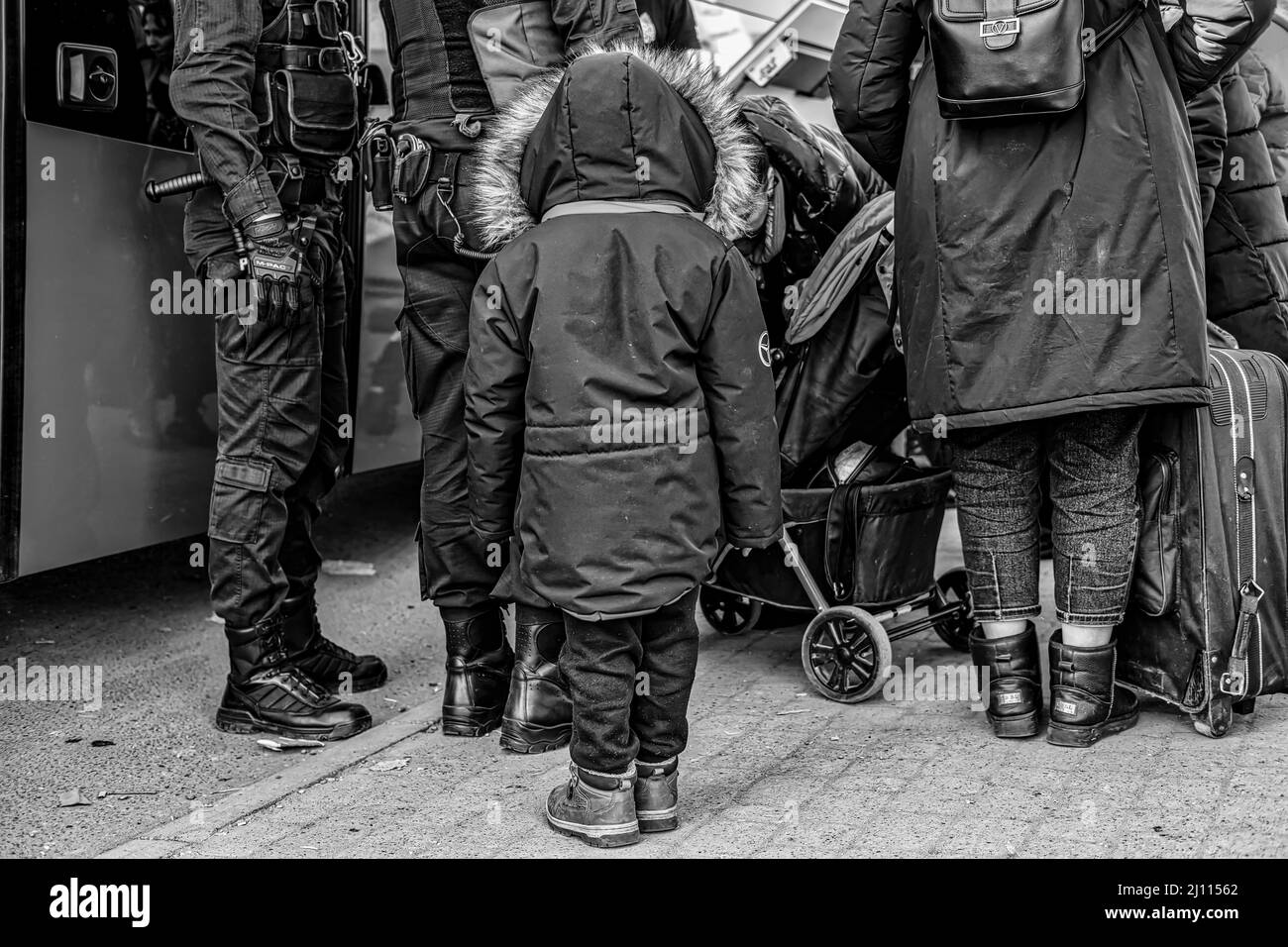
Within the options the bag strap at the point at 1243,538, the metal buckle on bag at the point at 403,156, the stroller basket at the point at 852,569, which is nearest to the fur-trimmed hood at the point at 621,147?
the metal buckle on bag at the point at 403,156

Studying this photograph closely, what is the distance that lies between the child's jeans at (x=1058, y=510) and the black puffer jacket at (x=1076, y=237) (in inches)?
7.7

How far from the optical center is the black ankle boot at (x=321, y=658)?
13.9 ft

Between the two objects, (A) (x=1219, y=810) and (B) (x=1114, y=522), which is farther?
(B) (x=1114, y=522)

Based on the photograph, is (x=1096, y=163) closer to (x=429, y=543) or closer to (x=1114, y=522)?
(x=1114, y=522)

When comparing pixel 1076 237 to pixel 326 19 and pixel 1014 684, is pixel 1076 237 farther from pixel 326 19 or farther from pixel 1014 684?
pixel 326 19

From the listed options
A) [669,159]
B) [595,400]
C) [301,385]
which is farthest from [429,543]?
[669,159]

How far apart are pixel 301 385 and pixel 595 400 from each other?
129 cm

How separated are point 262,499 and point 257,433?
183mm

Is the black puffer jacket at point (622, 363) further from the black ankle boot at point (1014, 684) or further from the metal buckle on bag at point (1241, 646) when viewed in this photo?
the metal buckle on bag at point (1241, 646)

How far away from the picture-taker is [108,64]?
412cm

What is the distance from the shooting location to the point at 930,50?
3498 millimetres

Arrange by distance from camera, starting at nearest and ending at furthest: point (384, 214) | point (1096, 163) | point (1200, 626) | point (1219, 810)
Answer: point (1219, 810) < point (1096, 163) < point (1200, 626) < point (384, 214)

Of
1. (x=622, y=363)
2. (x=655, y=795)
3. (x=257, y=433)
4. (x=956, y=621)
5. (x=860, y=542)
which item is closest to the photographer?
(x=622, y=363)

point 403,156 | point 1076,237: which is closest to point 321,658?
point 403,156
